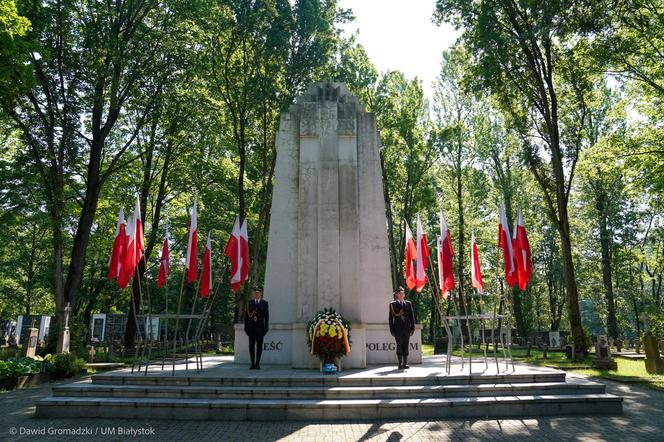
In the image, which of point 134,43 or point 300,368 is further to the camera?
point 134,43

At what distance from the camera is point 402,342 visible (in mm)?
12508

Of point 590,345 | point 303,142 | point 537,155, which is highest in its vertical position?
point 537,155

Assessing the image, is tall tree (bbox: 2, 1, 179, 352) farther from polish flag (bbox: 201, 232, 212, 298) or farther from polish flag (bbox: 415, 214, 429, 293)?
polish flag (bbox: 415, 214, 429, 293)

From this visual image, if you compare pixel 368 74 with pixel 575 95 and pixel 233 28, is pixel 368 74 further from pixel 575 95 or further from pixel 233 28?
pixel 575 95

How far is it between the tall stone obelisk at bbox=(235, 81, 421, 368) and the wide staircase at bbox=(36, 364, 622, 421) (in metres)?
2.72

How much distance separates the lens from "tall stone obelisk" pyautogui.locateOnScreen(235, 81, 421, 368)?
1325cm

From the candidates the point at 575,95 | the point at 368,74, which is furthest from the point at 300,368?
the point at 368,74

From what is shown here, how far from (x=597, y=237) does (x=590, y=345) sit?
1487 centimetres

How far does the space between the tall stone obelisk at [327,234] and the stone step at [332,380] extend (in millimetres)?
2283

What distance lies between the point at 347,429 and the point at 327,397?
1.36 m

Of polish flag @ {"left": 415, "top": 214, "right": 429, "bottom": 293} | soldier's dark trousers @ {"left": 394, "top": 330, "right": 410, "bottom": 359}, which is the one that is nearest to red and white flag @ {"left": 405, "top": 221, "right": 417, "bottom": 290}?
polish flag @ {"left": 415, "top": 214, "right": 429, "bottom": 293}

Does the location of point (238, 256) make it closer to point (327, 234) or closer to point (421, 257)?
point (327, 234)

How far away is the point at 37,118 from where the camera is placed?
2009 cm

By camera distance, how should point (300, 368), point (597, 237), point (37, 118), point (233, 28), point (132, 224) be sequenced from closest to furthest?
1. point (132, 224)
2. point (300, 368)
3. point (37, 118)
4. point (233, 28)
5. point (597, 237)
